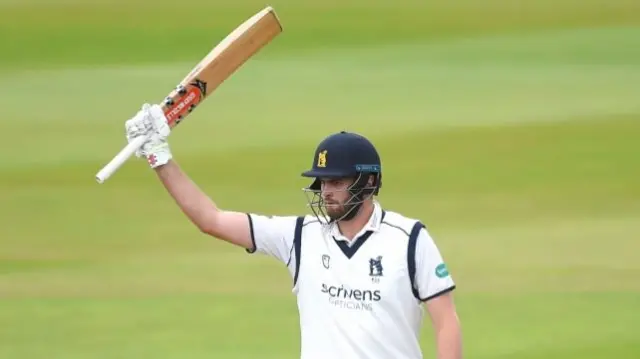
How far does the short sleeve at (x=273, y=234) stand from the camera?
490 cm

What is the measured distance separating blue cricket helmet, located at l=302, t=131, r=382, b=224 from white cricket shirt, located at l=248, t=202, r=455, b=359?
0.08m

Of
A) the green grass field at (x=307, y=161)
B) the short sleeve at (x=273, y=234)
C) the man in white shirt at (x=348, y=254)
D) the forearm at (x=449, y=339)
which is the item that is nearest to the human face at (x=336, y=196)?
the man in white shirt at (x=348, y=254)

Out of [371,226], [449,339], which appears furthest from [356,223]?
[449,339]

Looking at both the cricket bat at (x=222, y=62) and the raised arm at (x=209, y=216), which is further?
the cricket bat at (x=222, y=62)

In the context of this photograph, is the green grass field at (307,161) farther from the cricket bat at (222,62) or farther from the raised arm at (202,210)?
the raised arm at (202,210)

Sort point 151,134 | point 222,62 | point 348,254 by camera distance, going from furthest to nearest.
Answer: point 222,62
point 151,134
point 348,254

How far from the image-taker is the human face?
4773mm

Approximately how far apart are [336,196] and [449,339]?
1.92ft

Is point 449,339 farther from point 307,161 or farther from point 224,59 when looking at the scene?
point 307,161

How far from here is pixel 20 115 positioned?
13516mm

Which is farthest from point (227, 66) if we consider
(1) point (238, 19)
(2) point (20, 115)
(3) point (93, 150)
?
(1) point (238, 19)

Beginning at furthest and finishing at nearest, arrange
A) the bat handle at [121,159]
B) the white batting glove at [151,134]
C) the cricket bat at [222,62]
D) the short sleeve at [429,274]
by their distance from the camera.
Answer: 1. the cricket bat at [222,62]
2. the white batting glove at [151,134]
3. the bat handle at [121,159]
4. the short sleeve at [429,274]

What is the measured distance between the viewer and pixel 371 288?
4664 millimetres

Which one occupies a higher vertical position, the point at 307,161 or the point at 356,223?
the point at 307,161
